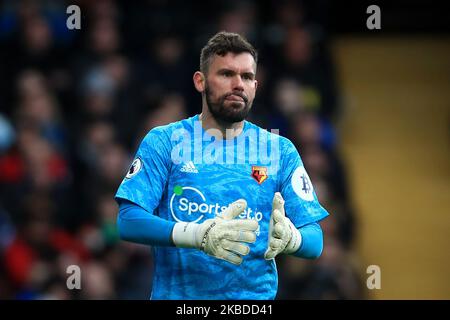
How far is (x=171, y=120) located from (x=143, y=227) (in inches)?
222

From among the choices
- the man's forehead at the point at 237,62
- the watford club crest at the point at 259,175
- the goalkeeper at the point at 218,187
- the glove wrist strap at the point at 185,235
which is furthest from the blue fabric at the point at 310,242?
the man's forehead at the point at 237,62

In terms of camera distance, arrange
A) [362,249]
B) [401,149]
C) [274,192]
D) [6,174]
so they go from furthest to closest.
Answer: [401,149]
[362,249]
[6,174]
[274,192]

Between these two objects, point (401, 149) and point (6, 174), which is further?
point (401, 149)

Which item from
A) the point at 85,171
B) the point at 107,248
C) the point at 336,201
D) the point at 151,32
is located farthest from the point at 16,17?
the point at 336,201

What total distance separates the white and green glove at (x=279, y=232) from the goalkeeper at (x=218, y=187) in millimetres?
85

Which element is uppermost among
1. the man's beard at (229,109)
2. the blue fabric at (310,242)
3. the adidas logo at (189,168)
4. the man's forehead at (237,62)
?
the man's forehead at (237,62)

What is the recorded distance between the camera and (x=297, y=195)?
604 centimetres

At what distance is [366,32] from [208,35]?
3978mm

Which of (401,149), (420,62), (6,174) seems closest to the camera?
(6,174)

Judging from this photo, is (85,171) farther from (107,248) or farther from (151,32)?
(151,32)

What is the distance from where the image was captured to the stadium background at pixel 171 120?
34.8 ft

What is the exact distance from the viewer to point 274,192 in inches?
237

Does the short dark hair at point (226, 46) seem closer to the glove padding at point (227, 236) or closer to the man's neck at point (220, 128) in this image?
the man's neck at point (220, 128)

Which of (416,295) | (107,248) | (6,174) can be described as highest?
(6,174)
